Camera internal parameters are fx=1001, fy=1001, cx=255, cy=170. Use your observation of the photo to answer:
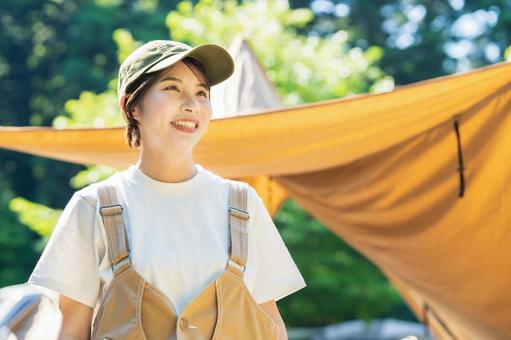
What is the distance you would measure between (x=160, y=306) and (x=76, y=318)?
0.18 metres

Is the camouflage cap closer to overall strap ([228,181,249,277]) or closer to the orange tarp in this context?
overall strap ([228,181,249,277])

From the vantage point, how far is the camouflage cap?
2.03m

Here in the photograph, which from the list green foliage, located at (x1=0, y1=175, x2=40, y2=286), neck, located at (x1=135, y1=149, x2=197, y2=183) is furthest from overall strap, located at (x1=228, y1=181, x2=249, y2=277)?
green foliage, located at (x1=0, y1=175, x2=40, y2=286)

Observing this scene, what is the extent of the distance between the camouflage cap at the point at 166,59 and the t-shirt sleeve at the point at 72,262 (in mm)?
309

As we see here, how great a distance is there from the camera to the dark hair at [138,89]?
205 cm

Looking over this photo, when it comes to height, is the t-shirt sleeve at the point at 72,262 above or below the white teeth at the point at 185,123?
below

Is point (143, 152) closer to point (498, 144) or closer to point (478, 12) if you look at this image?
point (498, 144)

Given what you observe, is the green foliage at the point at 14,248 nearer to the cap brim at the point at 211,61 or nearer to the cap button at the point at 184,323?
the cap brim at the point at 211,61

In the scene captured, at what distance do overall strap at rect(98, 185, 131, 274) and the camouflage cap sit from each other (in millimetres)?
249

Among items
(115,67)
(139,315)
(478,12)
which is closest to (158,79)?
(139,315)

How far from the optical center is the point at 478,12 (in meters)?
19.7

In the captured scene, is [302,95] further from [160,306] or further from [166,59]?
[160,306]

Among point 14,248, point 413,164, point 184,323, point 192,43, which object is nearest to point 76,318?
point 184,323

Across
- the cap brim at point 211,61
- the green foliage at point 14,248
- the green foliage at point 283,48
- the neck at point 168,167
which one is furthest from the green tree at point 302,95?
the neck at point 168,167
